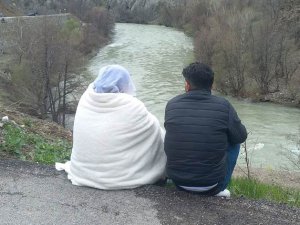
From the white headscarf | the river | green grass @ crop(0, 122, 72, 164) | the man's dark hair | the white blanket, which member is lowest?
the river

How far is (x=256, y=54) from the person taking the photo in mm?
38156

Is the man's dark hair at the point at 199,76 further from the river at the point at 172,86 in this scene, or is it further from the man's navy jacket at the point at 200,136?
the river at the point at 172,86

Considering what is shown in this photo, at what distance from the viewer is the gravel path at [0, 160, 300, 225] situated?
4434mm

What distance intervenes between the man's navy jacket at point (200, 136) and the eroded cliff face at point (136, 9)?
278 ft

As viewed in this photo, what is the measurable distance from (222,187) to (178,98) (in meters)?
0.98

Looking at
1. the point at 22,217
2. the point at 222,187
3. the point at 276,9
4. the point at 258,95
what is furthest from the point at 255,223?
the point at 276,9

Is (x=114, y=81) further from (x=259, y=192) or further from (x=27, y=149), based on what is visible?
(x=27, y=149)

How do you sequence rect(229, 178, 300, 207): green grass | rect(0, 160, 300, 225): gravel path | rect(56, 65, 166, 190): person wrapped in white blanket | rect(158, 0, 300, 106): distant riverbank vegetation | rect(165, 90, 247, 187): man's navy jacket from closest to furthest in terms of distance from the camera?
rect(0, 160, 300, 225): gravel path
rect(165, 90, 247, 187): man's navy jacket
rect(56, 65, 166, 190): person wrapped in white blanket
rect(229, 178, 300, 207): green grass
rect(158, 0, 300, 106): distant riverbank vegetation

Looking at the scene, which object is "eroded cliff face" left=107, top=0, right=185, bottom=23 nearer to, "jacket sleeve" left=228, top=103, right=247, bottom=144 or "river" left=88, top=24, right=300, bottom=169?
"river" left=88, top=24, right=300, bottom=169

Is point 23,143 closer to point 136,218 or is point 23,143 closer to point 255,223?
point 136,218

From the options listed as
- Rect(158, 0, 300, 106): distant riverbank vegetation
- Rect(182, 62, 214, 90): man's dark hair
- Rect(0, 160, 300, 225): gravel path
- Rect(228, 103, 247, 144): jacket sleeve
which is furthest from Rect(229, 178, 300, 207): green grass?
Rect(158, 0, 300, 106): distant riverbank vegetation

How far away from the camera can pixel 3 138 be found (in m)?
7.12

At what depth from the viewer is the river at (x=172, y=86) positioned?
2162cm

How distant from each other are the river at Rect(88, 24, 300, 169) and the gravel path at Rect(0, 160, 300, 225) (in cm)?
1380
